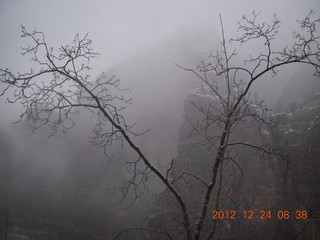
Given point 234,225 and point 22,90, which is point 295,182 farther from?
point 22,90

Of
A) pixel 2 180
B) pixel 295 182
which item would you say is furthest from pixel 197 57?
pixel 2 180

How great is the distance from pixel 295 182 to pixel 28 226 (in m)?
25.6

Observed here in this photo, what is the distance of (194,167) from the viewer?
18.4 meters

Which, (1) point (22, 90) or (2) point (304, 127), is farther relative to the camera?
(2) point (304, 127)

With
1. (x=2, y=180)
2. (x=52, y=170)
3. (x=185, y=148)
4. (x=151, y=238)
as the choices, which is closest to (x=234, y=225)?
(x=151, y=238)

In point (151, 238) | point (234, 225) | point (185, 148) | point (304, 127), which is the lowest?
point (151, 238)

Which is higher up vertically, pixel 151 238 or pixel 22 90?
pixel 22 90

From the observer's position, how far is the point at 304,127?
16.7 m

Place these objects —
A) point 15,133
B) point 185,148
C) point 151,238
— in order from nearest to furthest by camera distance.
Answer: point 151,238 < point 185,148 < point 15,133

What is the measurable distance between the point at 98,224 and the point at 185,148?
44.2 ft

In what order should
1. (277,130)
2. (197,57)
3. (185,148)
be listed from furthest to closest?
(197,57) < (185,148) < (277,130)

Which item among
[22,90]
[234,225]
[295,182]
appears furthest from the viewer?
[295,182]

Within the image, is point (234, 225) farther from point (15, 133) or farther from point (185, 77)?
point (15, 133)

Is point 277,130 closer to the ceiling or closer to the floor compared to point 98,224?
closer to the ceiling
